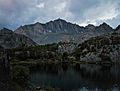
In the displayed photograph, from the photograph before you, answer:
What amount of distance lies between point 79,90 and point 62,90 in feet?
25.9

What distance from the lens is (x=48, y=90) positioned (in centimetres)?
9469

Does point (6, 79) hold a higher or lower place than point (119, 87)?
higher

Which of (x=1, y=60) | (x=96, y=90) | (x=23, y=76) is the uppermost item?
(x=1, y=60)

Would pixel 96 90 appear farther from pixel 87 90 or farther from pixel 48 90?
pixel 48 90

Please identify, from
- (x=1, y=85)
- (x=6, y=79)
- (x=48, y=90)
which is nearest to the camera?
(x=1, y=85)

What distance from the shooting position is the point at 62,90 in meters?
111

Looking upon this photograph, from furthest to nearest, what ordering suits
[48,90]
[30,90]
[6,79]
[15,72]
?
[15,72] < [48,90] < [30,90] < [6,79]

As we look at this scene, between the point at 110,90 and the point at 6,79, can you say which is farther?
the point at 110,90

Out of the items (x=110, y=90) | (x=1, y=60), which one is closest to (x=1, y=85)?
(x=1, y=60)

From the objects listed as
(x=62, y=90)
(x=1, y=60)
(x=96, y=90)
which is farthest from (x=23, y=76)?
(x=1, y=60)

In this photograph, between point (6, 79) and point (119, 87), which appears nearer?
point (6, 79)

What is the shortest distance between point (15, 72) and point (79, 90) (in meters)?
30.8

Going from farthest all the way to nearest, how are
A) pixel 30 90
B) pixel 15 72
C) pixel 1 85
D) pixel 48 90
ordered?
pixel 15 72
pixel 48 90
pixel 30 90
pixel 1 85

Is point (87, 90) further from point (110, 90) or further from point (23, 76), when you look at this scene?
point (23, 76)
